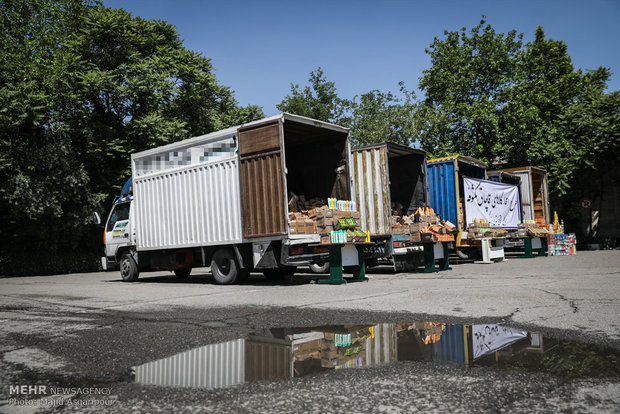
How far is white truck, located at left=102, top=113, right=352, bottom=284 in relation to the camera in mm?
10547

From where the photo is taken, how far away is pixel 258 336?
17.2 feet

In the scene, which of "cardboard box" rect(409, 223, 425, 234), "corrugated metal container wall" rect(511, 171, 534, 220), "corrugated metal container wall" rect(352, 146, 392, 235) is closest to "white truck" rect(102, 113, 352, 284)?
"corrugated metal container wall" rect(352, 146, 392, 235)

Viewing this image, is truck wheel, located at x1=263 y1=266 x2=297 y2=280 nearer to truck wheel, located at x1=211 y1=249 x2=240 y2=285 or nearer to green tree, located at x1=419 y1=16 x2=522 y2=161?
truck wheel, located at x1=211 y1=249 x2=240 y2=285

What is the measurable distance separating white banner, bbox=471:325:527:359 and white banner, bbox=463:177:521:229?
11.9 metres

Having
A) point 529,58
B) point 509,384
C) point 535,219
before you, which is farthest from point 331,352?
point 529,58

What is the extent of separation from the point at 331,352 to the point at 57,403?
7.11 feet

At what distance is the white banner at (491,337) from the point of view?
14.1 feet

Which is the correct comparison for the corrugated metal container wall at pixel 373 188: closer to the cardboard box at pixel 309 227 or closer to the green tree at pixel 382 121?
the cardboard box at pixel 309 227

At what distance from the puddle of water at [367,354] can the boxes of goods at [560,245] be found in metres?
18.1

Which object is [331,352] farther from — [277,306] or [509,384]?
[277,306]

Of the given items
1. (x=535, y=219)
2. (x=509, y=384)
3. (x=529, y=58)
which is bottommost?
(x=509, y=384)

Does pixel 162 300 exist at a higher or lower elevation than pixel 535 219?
lower

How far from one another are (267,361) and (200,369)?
0.55m

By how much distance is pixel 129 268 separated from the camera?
14609 mm
